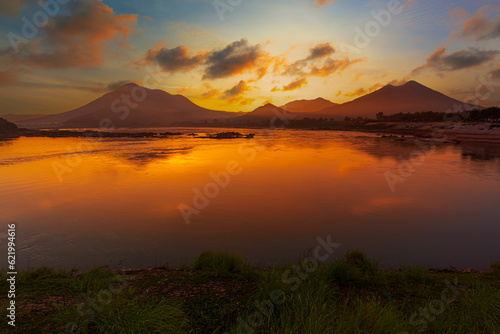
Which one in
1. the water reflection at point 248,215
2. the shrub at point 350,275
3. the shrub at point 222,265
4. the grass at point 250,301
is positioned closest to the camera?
the grass at point 250,301

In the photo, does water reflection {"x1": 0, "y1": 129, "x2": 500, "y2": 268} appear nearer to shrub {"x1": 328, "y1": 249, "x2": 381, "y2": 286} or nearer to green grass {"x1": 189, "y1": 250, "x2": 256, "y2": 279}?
green grass {"x1": 189, "y1": 250, "x2": 256, "y2": 279}

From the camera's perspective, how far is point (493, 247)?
804cm

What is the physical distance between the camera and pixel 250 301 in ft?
14.4

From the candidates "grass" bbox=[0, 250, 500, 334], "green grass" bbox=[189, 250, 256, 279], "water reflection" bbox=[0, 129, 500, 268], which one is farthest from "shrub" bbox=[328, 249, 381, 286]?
"water reflection" bbox=[0, 129, 500, 268]

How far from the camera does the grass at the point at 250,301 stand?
3.64 metres

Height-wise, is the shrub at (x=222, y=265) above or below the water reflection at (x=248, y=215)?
above

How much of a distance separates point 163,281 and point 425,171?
20.8 meters

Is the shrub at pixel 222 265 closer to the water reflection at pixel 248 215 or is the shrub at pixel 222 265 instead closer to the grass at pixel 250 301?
the grass at pixel 250 301

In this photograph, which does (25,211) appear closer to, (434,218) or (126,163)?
(126,163)

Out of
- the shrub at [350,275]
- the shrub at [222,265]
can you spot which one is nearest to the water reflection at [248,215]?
the shrub at [222,265]

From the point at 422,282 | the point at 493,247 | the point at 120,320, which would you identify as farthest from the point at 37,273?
the point at 493,247

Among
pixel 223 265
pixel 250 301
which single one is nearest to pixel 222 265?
pixel 223 265

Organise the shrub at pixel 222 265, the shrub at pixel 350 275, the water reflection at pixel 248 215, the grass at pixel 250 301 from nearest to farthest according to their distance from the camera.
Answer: the grass at pixel 250 301 < the shrub at pixel 350 275 < the shrub at pixel 222 265 < the water reflection at pixel 248 215

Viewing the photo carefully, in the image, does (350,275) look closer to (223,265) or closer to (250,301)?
(250,301)
